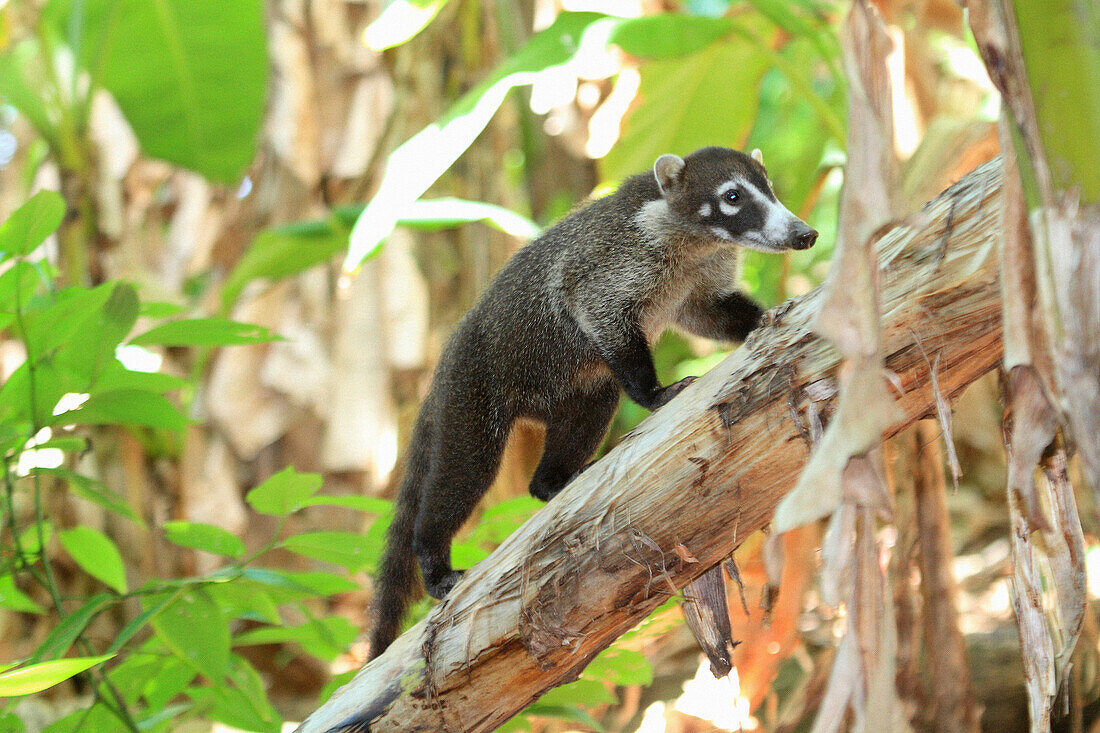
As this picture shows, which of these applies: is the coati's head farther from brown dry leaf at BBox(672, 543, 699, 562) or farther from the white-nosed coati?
brown dry leaf at BBox(672, 543, 699, 562)

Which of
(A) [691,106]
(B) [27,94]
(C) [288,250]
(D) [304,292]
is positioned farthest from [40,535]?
(D) [304,292]

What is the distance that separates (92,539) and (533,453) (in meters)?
2.14

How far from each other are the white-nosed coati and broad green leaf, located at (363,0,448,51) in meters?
0.73

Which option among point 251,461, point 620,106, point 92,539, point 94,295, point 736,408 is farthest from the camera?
point 251,461

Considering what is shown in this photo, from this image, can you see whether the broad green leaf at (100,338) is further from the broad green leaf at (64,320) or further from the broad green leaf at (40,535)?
the broad green leaf at (40,535)

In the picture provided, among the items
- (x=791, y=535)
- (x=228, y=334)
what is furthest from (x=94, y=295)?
(x=791, y=535)

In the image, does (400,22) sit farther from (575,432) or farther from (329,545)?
(329,545)

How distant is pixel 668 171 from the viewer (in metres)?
Result: 2.73

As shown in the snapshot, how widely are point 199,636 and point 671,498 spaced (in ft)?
3.58

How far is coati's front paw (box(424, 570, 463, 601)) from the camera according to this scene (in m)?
2.51

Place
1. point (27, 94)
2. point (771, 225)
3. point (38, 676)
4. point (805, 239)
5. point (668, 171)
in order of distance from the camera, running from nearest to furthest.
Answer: point (38, 676) → point (805, 239) → point (771, 225) → point (668, 171) → point (27, 94)

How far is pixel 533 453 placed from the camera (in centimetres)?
414

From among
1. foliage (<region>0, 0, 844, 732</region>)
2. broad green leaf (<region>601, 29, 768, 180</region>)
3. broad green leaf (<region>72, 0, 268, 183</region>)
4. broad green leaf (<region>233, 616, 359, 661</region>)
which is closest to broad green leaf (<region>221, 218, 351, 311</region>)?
foliage (<region>0, 0, 844, 732</region>)

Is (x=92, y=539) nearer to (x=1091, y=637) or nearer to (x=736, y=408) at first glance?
(x=736, y=408)
